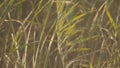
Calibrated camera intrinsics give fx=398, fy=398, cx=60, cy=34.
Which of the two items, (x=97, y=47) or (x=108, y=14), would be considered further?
(x=97, y=47)

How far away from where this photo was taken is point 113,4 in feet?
4.83

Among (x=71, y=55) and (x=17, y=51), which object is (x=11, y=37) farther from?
(x=71, y=55)

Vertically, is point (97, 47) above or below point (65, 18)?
below

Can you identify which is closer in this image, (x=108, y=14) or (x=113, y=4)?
(x=108, y=14)

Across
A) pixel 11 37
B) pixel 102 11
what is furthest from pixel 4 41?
pixel 102 11

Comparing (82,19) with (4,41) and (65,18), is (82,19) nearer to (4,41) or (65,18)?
(65,18)

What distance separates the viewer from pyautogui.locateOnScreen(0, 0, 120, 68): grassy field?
1.38 meters

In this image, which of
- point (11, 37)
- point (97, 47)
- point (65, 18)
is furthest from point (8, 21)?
point (97, 47)

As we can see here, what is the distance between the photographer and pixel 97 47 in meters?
1.46

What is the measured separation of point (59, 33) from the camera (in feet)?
4.48

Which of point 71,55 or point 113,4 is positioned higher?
point 113,4

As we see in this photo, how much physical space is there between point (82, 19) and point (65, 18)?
66 millimetres

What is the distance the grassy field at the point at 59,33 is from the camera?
1.38 meters

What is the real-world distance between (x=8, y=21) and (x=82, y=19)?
0.90ft
